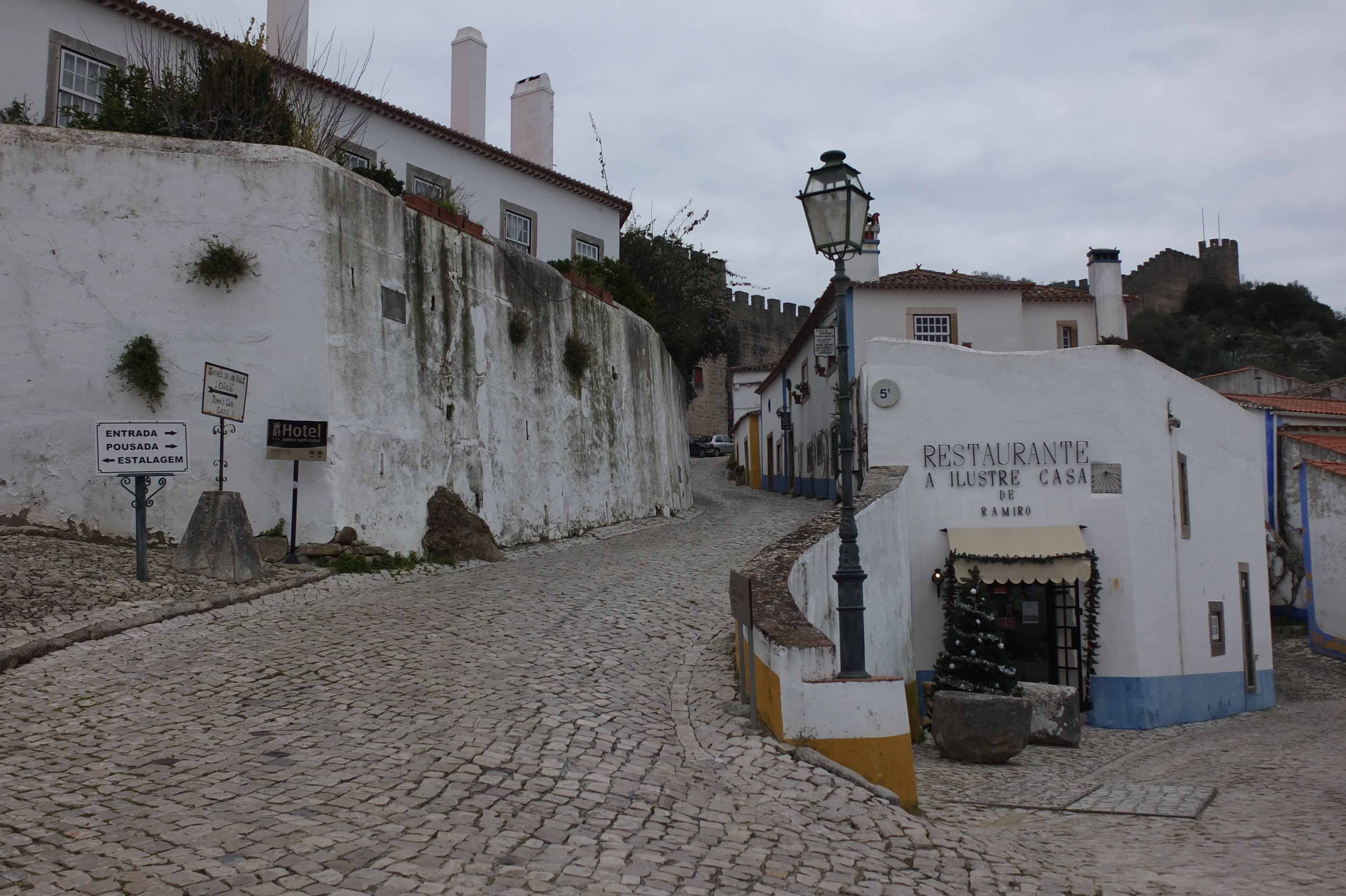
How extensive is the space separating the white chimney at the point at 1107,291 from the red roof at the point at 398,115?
1107 cm

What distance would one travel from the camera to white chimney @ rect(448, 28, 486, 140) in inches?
899

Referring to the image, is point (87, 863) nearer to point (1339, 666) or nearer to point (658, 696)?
point (658, 696)

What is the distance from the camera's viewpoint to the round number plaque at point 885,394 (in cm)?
1349

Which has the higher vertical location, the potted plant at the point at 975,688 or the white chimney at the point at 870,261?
the white chimney at the point at 870,261

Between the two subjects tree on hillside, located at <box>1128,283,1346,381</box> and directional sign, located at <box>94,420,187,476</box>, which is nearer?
directional sign, located at <box>94,420,187,476</box>

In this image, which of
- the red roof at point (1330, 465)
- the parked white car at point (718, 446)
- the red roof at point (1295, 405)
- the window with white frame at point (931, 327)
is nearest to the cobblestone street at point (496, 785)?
the red roof at point (1330, 465)

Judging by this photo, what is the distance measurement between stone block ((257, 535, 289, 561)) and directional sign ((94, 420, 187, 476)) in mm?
1553

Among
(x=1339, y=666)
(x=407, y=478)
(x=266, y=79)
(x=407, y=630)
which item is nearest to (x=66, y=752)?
(x=407, y=630)

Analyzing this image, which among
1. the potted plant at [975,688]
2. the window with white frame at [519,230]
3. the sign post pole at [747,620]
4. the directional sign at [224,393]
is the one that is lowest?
the potted plant at [975,688]

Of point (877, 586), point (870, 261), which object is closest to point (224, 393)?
point (877, 586)

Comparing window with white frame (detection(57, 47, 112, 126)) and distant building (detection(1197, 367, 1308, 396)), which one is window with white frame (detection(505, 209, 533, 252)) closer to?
window with white frame (detection(57, 47, 112, 126))

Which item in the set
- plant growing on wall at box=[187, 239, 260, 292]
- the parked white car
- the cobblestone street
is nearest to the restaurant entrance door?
the cobblestone street

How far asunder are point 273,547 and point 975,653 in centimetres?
782

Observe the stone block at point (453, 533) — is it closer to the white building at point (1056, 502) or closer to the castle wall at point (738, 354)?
the white building at point (1056, 502)
